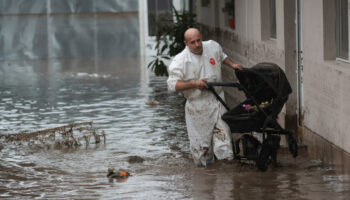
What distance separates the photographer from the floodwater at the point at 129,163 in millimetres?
7133

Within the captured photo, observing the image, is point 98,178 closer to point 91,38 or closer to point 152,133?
point 152,133

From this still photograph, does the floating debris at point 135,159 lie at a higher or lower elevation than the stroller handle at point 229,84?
lower

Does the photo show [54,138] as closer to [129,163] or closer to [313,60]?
[129,163]

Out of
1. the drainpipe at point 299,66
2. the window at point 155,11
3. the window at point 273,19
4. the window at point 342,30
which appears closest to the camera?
the window at point 342,30

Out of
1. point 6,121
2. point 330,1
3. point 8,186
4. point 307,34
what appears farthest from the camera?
point 6,121

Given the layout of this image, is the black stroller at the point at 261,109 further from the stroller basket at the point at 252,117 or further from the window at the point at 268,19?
the window at the point at 268,19

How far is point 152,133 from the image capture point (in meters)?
10.9

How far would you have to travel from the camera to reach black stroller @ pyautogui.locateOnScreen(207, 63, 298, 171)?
7609 mm

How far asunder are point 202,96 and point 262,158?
0.94 meters

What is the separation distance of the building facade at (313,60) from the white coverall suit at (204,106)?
4.02ft

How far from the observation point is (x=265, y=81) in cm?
764

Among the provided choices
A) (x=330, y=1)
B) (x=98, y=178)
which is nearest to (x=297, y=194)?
(x=98, y=178)

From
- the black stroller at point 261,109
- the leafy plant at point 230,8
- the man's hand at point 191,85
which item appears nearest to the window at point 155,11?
the leafy plant at point 230,8

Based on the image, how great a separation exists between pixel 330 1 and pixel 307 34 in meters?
0.90
